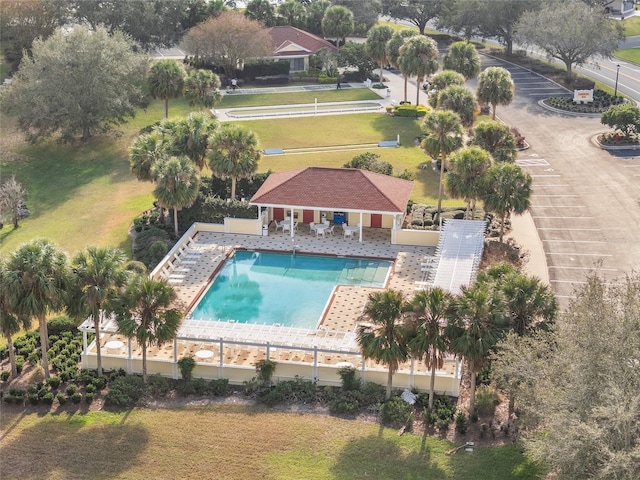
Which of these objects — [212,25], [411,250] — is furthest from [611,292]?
[212,25]

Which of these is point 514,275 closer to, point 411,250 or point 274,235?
point 411,250

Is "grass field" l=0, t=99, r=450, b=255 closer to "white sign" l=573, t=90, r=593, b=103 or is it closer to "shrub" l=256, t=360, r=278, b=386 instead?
"white sign" l=573, t=90, r=593, b=103

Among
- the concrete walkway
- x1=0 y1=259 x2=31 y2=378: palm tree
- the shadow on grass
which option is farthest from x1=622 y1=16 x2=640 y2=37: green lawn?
the shadow on grass

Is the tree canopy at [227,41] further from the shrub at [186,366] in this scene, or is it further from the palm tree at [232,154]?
the shrub at [186,366]

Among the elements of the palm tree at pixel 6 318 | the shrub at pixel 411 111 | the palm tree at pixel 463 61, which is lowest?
the palm tree at pixel 6 318

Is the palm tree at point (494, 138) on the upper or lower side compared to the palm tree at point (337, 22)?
lower

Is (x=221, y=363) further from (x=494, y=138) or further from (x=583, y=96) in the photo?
(x=583, y=96)

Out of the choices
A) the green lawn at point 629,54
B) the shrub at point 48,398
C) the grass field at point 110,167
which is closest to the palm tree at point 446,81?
the grass field at point 110,167
